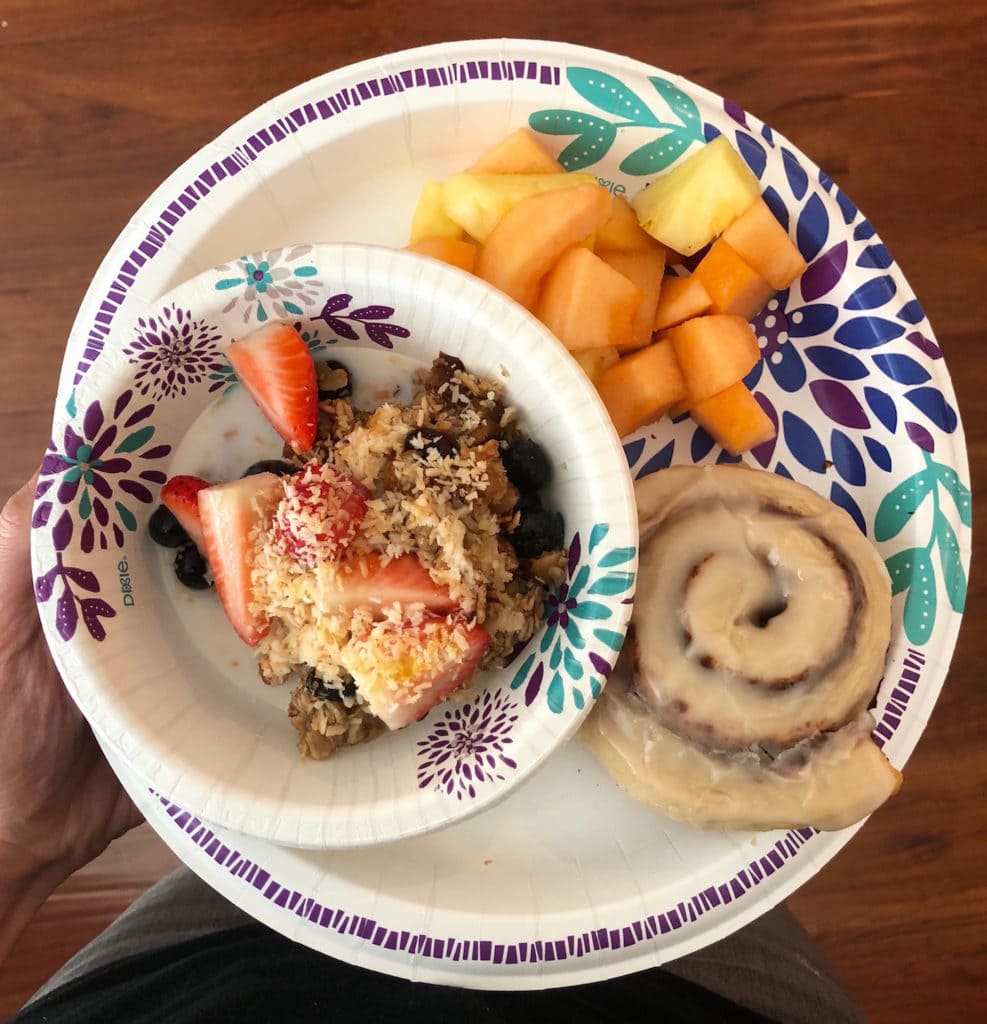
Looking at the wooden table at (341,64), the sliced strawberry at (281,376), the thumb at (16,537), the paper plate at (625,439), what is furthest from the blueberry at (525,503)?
the wooden table at (341,64)

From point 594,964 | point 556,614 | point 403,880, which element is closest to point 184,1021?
point 403,880

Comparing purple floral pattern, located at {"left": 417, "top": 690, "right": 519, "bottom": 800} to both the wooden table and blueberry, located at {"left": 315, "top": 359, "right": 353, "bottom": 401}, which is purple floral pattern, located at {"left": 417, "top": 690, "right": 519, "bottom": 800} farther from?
the wooden table

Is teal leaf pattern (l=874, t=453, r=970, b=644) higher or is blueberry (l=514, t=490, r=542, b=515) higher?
blueberry (l=514, t=490, r=542, b=515)

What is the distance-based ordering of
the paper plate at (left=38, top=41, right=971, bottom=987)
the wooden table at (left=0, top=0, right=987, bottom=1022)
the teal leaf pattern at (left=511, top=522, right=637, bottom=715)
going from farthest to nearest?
the wooden table at (left=0, top=0, right=987, bottom=1022) < the paper plate at (left=38, top=41, right=971, bottom=987) < the teal leaf pattern at (left=511, top=522, right=637, bottom=715)

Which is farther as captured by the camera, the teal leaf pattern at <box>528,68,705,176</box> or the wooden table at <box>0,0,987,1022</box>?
the wooden table at <box>0,0,987,1022</box>

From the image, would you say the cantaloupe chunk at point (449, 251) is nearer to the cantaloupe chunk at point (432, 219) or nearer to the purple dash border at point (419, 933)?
the cantaloupe chunk at point (432, 219)

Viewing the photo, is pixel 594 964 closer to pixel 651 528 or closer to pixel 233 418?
pixel 651 528

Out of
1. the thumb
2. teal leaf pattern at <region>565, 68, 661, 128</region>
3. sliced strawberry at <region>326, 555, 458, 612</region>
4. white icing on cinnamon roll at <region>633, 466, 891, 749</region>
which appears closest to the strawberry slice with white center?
sliced strawberry at <region>326, 555, 458, 612</region>
